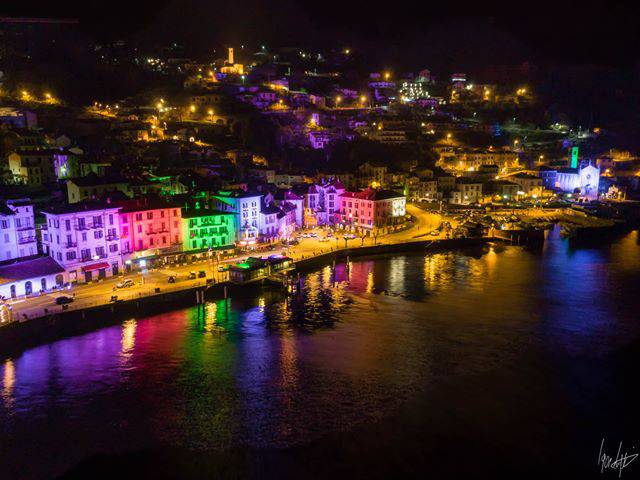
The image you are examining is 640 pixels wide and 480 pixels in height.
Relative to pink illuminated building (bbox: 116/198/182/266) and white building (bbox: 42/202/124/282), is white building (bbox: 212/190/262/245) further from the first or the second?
white building (bbox: 42/202/124/282)

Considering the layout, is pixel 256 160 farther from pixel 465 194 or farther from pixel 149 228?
pixel 149 228

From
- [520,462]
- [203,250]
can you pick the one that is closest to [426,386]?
[520,462]

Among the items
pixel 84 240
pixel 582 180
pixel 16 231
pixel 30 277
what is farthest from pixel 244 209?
pixel 582 180

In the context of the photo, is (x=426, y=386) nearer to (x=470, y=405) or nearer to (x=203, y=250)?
(x=470, y=405)

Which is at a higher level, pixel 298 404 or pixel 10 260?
pixel 10 260

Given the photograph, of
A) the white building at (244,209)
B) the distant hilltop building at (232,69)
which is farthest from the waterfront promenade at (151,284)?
the distant hilltop building at (232,69)

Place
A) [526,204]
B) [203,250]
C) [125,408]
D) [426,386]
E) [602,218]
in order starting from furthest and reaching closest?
[526,204] < [602,218] < [203,250] < [426,386] < [125,408]

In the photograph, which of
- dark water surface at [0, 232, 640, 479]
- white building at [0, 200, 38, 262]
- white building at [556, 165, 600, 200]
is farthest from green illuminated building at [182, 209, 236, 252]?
white building at [556, 165, 600, 200]
